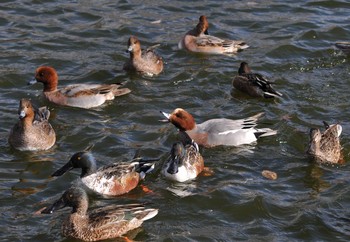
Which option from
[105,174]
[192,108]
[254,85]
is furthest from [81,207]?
[254,85]

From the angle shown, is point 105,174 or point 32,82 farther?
point 32,82

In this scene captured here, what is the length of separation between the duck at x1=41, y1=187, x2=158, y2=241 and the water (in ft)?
0.63

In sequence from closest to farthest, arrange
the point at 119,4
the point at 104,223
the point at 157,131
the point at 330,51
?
the point at 104,223 < the point at 157,131 < the point at 330,51 < the point at 119,4

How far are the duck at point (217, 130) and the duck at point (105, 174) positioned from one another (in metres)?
→ 1.53

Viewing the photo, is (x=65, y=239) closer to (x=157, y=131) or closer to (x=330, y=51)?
(x=157, y=131)

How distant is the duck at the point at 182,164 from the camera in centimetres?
1060

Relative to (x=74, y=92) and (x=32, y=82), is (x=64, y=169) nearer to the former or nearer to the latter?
(x=74, y=92)

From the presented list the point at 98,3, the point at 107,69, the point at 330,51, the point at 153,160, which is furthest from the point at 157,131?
the point at 98,3

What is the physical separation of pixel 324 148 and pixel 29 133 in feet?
12.3

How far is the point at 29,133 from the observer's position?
37.2 feet

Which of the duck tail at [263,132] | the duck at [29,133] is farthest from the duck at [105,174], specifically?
the duck tail at [263,132]

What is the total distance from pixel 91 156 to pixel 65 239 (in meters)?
1.45

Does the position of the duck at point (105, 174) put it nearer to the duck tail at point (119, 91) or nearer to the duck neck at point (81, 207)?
the duck neck at point (81, 207)

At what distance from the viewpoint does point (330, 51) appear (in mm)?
15328
